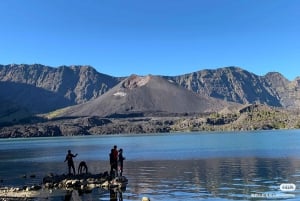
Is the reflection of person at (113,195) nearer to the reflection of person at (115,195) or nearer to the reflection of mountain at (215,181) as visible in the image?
the reflection of person at (115,195)

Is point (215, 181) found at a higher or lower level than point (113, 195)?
higher

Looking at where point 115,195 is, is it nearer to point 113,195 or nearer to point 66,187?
point 113,195

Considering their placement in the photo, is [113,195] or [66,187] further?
[66,187]

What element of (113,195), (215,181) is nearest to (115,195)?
(113,195)

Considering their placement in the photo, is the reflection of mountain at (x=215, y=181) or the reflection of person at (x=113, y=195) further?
the reflection of mountain at (x=215, y=181)

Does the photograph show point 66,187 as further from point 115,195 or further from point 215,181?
point 215,181

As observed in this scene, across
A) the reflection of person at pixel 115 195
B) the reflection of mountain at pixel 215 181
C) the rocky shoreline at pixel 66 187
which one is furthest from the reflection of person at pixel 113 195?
the reflection of mountain at pixel 215 181

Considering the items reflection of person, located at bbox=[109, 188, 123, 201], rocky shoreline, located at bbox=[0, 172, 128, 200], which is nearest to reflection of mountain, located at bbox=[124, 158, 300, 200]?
reflection of person, located at bbox=[109, 188, 123, 201]

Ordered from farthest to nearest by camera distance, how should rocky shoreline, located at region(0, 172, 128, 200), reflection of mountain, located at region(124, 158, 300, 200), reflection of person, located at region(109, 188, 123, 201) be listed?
rocky shoreline, located at region(0, 172, 128, 200) → reflection of mountain, located at region(124, 158, 300, 200) → reflection of person, located at region(109, 188, 123, 201)

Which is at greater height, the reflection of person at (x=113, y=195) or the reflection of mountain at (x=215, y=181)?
the reflection of mountain at (x=215, y=181)

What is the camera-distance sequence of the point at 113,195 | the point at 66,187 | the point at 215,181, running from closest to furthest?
the point at 113,195
the point at 66,187
the point at 215,181

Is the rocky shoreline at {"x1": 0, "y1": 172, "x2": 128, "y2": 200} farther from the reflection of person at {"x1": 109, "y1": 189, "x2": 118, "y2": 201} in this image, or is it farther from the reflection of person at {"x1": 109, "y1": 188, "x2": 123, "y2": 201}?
the reflection of person at {"x1": 109, "y1": 189, "x2": 118, "y2": 201}

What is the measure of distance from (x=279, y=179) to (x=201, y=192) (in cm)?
1255

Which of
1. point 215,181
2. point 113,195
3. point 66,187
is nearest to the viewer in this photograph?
point 113,195
